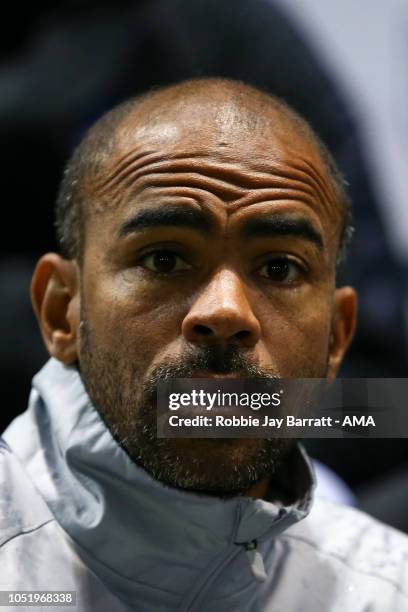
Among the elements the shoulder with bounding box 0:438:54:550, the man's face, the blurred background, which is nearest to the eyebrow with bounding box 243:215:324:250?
the man's face

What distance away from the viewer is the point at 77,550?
2.71 ft

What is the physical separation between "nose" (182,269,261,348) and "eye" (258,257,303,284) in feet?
0.19

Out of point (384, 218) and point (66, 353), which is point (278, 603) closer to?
point (66, 353)

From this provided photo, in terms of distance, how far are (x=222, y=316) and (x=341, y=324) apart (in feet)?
0.95

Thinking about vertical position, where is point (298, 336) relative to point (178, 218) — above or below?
below

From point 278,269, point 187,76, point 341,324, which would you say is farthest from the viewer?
point 187,76

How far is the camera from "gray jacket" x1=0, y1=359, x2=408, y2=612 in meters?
0.81

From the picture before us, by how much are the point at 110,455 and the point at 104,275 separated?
18 cm

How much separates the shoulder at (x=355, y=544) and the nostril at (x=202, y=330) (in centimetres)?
28

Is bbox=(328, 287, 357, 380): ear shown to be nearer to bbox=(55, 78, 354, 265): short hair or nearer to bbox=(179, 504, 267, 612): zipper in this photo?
bbox=(55, 78, 354, 265): short hair

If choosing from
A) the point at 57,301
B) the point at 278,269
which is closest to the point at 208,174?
the point at 278,269

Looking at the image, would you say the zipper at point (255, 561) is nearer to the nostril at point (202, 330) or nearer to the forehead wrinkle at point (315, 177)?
the nostril at point (202, 330)

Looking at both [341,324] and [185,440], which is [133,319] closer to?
[185,440]

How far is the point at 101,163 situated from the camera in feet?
3.10
